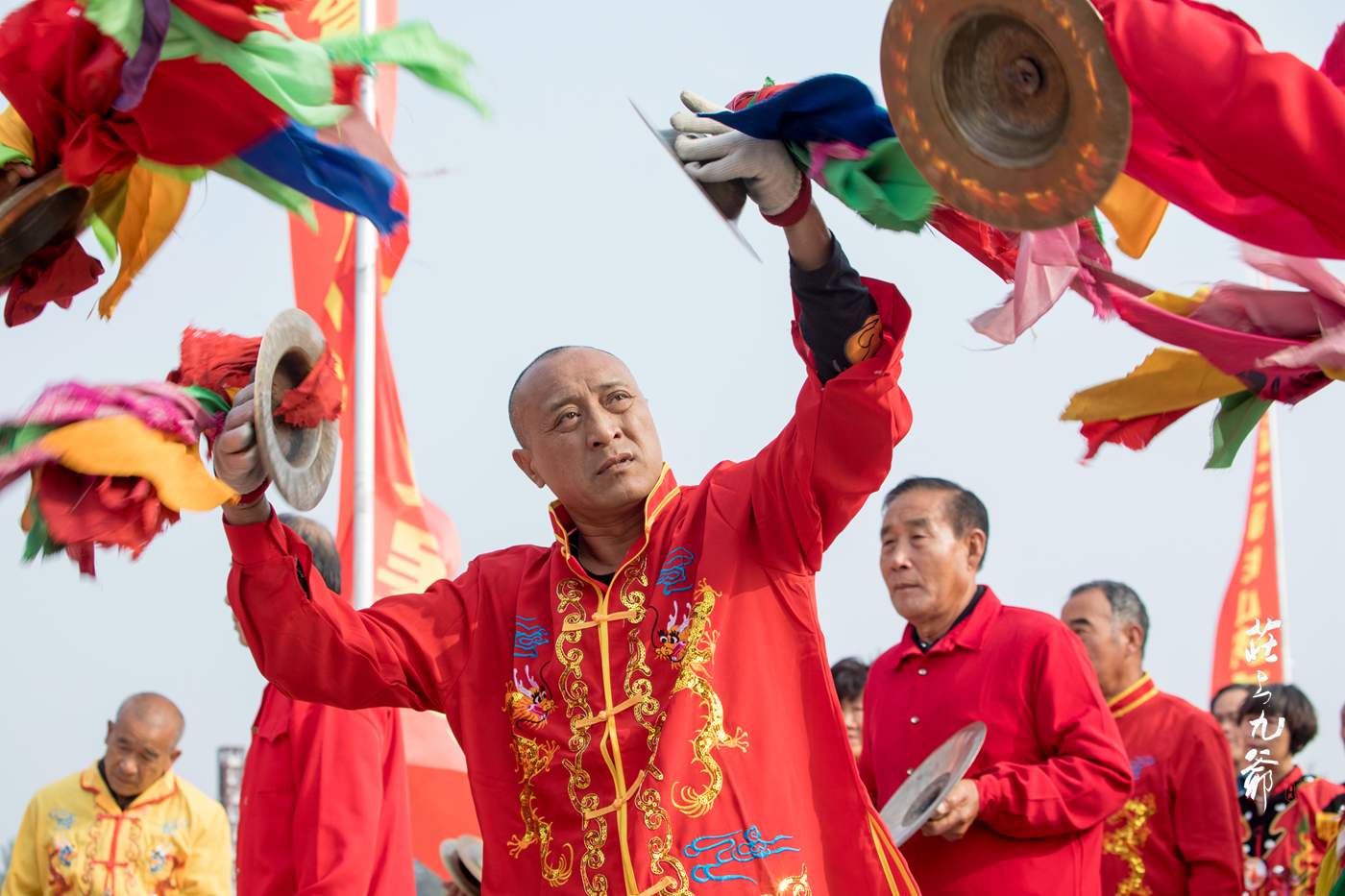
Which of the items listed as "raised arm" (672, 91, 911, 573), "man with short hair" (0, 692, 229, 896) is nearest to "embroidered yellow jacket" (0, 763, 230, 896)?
"man with short hair" (0, 692, 229, 896)

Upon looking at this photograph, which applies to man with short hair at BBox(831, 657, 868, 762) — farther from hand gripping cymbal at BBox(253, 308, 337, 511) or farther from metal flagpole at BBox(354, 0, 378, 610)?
hand gripping cymbal at BBox(253, 308, 337, 511)

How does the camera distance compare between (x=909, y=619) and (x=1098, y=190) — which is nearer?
(x=1098, y=190)

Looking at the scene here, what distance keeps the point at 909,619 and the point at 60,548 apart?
284 cm

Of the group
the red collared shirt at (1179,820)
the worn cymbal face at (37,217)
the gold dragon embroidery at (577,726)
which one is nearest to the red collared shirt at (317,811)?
the gold dragon embroidery at (577,726)

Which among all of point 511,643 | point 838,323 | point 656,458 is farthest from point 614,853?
point 838,323

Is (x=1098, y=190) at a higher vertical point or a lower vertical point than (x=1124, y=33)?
lower

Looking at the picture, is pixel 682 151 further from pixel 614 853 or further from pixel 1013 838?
pixel 1013 838

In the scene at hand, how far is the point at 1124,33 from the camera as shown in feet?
7.25

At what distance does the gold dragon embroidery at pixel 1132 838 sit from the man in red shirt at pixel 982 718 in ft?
3.09

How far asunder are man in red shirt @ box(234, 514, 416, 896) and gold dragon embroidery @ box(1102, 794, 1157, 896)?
261 centimetres

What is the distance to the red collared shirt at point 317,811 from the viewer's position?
3.81 meters

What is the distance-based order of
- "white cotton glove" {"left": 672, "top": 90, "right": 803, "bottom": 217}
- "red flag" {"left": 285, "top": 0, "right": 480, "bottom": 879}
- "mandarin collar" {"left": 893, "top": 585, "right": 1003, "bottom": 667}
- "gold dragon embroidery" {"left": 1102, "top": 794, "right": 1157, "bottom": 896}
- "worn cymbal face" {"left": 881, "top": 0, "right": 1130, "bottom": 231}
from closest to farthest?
1. "worn cymbal face" {"left": 881, "top": 0, "right": 1130, "bottom": 231}
2. "white cotton glove" {"left": 672, "top": 90, "right": 803, "bottom": 217}
3. "mandarin collar" {"left": 893, "top": 585, "right": 1003, "bottom": 667}
4. "gold dragon embroidery" {"left": 1102, "top": 794, "right": 1157, "bottom": 896}
5. "red flag" {"left": 285, "top": 0, "right": 480, "bottom": 879}

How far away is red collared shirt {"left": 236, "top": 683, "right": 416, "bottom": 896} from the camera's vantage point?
3809 millimetres

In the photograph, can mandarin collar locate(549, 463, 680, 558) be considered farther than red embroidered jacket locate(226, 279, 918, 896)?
Yes
